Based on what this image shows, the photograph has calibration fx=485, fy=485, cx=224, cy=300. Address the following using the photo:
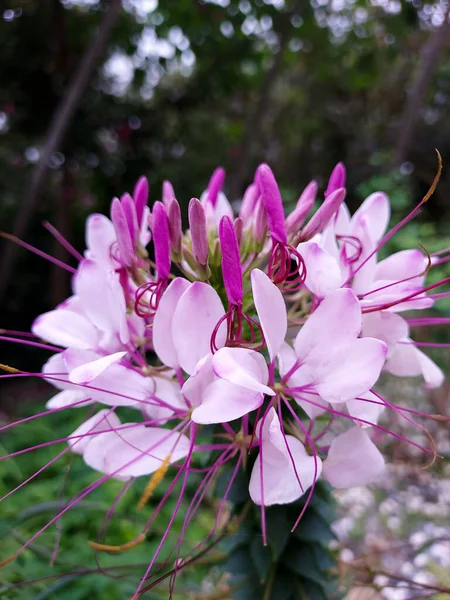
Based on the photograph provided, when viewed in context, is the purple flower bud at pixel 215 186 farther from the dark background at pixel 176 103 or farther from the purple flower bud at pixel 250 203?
the dark background at pixel 176 103

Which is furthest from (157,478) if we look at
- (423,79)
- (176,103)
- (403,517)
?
(176,103)

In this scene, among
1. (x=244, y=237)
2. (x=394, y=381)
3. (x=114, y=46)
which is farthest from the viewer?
(x=114, y=46)

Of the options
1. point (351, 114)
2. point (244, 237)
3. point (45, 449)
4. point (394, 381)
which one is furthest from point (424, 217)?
point (244, 237)

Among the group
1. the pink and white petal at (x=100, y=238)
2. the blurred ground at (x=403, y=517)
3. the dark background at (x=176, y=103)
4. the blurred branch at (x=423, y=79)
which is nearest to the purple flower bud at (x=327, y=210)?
the pink and white petal at (x=100, y=238)

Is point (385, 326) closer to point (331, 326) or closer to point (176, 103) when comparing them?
point (331, 326)

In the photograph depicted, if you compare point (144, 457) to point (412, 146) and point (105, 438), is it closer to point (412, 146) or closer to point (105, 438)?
point (105, 438)

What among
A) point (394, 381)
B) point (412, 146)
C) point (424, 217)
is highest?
point (412, 146)

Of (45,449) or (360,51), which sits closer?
(45,449)
